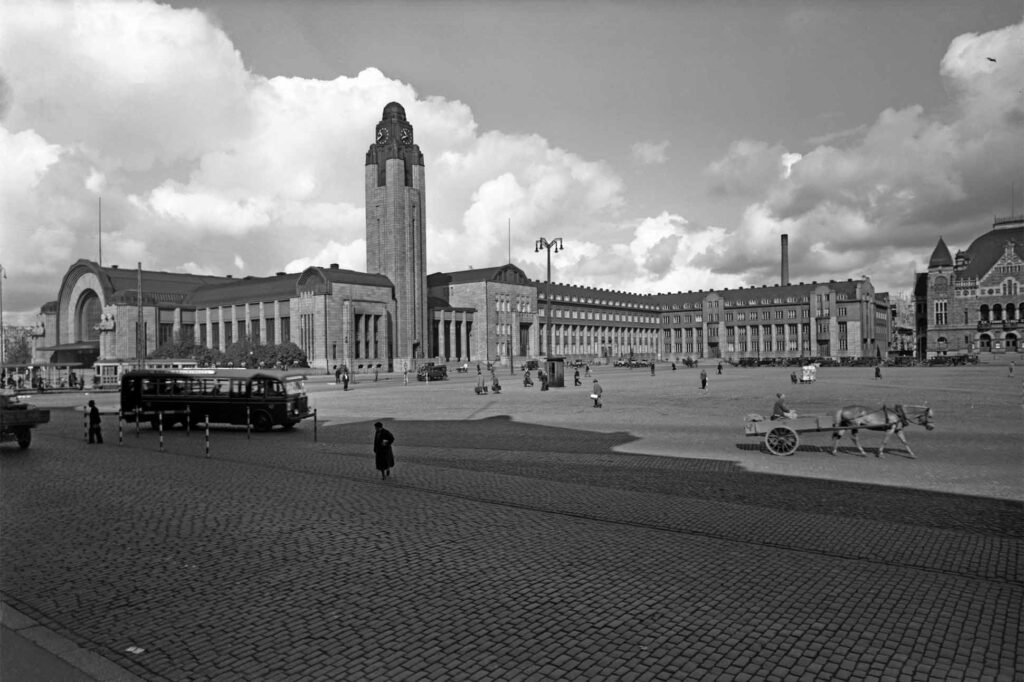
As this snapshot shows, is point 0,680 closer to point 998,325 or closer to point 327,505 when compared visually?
point 327,505

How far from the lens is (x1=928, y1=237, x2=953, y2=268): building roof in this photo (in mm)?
158250

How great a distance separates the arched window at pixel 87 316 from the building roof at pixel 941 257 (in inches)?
6532

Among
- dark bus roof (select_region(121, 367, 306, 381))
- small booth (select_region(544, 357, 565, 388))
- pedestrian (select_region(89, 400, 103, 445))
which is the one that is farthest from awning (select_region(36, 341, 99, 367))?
pedestrian (select_region(89, 400, 103, 445))

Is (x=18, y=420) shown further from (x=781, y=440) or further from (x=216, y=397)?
(x=781, y=440)

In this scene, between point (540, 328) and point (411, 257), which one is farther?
point (540, 328)

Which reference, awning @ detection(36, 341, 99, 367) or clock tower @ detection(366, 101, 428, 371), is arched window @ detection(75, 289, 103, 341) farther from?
clock tower @ detection(366, 101, 428, 371)

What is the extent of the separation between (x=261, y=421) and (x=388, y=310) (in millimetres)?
80816

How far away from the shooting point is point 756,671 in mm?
5758

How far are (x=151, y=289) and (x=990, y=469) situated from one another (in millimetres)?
126543

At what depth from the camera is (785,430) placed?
58.4 feet

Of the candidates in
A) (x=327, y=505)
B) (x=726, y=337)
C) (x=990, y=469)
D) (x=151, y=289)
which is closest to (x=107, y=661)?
(x=327, y=505)

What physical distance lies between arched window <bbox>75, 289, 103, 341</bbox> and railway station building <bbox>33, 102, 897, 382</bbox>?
230mm

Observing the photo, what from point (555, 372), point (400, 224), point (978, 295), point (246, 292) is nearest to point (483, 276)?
point (400, 224)

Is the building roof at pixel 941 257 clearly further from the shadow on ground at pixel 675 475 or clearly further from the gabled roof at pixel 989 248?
the shadow on ground at pixel 675 475
